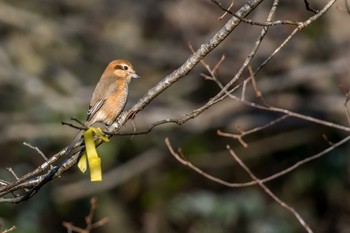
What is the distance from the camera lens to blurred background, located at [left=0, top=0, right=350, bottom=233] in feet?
34.7

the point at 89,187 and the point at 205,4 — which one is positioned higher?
the point at 205,4

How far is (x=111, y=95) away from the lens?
5.86 meters

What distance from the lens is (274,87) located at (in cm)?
1024

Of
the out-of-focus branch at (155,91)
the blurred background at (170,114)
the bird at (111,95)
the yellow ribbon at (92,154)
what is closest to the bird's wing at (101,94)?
the bird at (111,95)

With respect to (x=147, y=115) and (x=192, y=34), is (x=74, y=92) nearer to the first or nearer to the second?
(x=147, y=115)

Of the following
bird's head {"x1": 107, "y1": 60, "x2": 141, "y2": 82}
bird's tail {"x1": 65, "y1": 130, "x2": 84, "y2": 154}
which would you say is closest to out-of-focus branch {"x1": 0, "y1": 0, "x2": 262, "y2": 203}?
bird's tail {"x1": 65, "y1": 130, "x2": 84, "y2": 154}

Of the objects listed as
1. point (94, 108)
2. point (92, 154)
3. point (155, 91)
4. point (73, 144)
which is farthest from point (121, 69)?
point (92, 154)

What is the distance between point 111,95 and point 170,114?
452cm

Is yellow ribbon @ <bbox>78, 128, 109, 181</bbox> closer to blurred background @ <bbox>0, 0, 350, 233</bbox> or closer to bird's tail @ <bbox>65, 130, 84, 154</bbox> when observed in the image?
bird's tail @ <bbox>65, 130, 84, 154</bbox>

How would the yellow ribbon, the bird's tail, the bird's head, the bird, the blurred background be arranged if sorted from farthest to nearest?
the blurred background < the bird's head < the bird < the bird's tail < the yellow ribbon

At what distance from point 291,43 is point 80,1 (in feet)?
10.5

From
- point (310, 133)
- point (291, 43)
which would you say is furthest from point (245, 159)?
point (291, 43)

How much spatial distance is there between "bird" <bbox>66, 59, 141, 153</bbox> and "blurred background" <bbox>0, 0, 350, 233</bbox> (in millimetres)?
4218

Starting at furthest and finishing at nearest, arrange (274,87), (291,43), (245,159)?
(245,159) < (291,43) < (274,87)
